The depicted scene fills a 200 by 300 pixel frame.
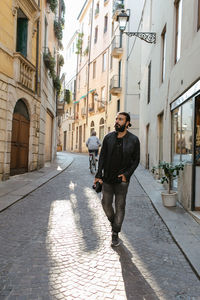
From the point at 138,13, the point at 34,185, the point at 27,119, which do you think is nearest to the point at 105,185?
the point at 34,185

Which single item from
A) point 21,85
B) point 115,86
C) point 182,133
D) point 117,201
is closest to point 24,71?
point 21,85

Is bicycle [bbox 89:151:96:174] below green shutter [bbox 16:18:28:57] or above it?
below

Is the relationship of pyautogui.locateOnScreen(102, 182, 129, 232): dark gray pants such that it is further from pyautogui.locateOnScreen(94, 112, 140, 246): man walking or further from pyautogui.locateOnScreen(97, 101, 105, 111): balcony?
pyautogui.locateOnScreen(97, 101, 105, 111): balcony

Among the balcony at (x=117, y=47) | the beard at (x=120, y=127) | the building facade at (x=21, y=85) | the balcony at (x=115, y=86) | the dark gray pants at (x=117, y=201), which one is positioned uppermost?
the balcony at (x=117, y=47)

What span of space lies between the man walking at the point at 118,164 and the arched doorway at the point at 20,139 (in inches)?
281

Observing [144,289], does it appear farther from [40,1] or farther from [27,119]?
[40,1]

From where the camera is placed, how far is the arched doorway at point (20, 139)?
417 inches

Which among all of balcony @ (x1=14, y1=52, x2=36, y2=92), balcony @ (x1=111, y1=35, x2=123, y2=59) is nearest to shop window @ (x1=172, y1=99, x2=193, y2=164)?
balcony @ (x1=14, y1=52, x2=36, y2=92)

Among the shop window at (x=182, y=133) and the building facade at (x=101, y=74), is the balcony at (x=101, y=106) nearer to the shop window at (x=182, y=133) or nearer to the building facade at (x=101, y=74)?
the building facade at (x=101, y=74)

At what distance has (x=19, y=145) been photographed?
11125mm

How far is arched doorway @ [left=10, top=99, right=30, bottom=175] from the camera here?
10.6 meters

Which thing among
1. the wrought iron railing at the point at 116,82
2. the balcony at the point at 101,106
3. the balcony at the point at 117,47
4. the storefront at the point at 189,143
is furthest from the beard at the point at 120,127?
the balcony at the point at 101,106

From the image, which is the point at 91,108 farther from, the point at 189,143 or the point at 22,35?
the point at 189,143

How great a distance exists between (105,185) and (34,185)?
4898 mm
